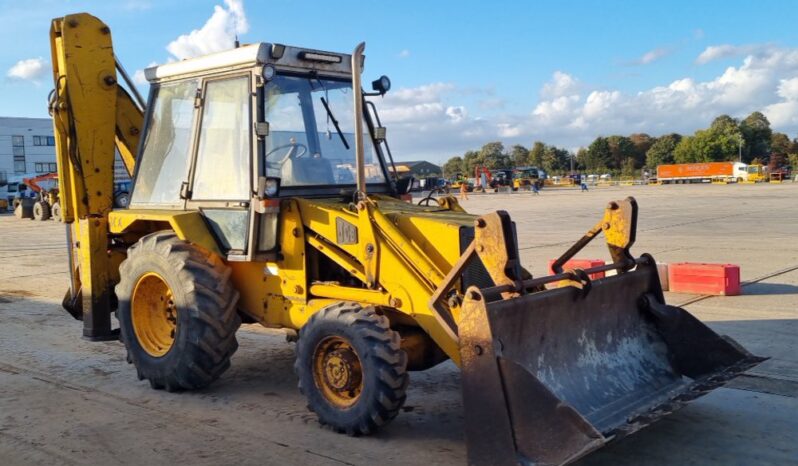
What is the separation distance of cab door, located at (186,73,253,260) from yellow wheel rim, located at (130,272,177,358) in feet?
2.65

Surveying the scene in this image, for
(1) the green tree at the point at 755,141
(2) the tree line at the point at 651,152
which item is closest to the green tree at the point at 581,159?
(2) the tree line at the point at 651,152

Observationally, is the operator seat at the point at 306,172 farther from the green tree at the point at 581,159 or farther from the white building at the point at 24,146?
the green tree at the point at 581,159

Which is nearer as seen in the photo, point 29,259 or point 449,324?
point 449,324

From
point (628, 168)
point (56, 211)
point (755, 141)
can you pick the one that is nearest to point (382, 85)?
point (56, 211)

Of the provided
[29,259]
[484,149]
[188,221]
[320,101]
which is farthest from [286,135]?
[484,149]

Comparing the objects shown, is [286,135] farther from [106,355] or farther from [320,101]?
[106,355]

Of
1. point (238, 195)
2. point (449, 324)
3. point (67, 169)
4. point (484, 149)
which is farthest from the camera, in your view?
point (484, 149)

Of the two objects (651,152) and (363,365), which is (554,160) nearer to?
(651,152)

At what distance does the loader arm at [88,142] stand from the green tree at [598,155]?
103107mm

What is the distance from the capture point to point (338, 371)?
16.5ft

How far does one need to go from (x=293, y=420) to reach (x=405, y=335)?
106 centimetres

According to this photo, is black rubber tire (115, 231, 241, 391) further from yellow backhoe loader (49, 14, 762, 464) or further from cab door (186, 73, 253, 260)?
cab door (186, 73, 253, 260)

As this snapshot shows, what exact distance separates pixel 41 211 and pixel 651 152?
84376 millimetres

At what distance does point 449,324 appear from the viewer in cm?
468
